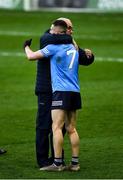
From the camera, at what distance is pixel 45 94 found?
12.2 metres

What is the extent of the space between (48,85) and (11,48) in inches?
689

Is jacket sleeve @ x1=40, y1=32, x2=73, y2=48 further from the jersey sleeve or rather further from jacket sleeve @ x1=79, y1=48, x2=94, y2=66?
jacket sleeve @ x1=79, y1=48, x2=94, y2=66

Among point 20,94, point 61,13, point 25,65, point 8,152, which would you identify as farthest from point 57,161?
point 61,13

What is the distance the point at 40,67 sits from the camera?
12.2 meters

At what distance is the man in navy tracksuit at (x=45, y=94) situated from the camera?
1203 centimetres

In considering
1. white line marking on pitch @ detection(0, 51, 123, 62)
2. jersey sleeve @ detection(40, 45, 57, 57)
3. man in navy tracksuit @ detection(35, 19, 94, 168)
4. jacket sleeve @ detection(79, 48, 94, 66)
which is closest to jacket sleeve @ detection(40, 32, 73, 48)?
man in navy tracksuit @ detection(35, 19, 94, 168)

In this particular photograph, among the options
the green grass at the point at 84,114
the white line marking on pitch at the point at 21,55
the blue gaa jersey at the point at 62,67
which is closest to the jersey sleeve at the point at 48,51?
the blue gaa jersey at the point at 62,67

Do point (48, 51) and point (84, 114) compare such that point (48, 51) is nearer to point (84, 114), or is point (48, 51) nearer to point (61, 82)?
point (61, 82)

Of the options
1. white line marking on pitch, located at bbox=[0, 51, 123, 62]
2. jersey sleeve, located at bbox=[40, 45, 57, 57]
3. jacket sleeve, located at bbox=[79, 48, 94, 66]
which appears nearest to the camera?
jersey sleeve, located at bbox=[40, 45, 57, 57]

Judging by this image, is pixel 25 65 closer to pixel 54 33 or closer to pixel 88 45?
pixel 88 45

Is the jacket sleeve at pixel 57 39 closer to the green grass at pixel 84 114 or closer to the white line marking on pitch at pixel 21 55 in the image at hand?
the green grass at pixel 84 114

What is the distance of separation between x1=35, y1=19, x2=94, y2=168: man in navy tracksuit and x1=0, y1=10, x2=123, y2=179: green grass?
0.32 m

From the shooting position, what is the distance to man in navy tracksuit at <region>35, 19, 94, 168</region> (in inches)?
474

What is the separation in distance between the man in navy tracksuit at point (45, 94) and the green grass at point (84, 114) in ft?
1.06
